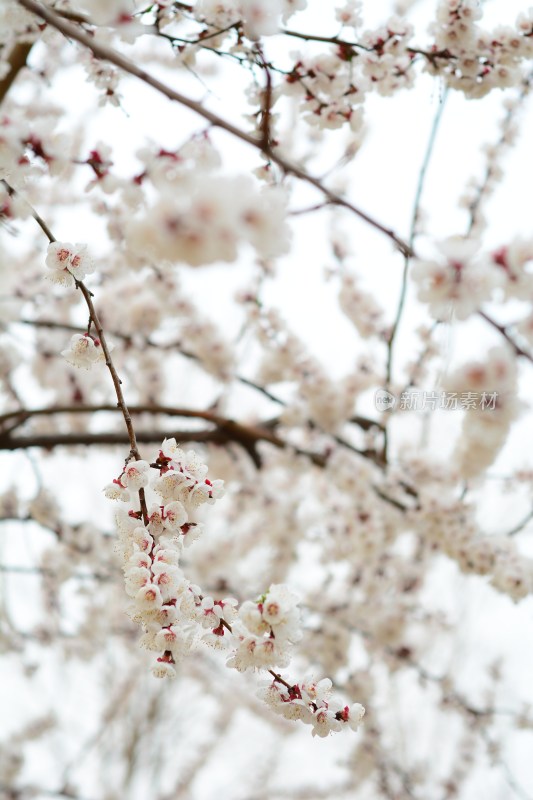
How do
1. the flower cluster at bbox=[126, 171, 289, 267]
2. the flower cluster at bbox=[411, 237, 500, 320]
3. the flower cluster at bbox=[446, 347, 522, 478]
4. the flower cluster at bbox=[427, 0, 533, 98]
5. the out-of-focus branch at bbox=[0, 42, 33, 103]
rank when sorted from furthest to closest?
the out-of-focus branch at bbox=[0, 42, 33, 103]
the flower cluster at bbox=[427, 0, 533, 98]
the flower cluster at bbox=[446, 347, 522, 478]
the flower cluster at bbox=[411, 237, 500, 320]
the flower cluster at bbox=[126, 171, 289, 267]

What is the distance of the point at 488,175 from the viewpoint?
2133mm

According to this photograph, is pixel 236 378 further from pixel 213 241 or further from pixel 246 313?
pixel 213 241

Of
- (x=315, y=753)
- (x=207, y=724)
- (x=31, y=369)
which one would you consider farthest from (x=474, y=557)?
(x=315, y=753)

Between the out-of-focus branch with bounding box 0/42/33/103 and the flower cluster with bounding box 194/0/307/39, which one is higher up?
the out-of-focus branch with bounding box 0/42/33/103

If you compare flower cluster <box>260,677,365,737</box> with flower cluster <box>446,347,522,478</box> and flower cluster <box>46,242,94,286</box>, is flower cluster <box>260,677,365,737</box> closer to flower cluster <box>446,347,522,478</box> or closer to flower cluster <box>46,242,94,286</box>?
flower cluster <box>446,347,522,478</box>

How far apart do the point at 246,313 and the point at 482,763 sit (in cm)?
347

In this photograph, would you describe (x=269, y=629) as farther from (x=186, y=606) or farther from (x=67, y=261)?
(x=67, y=261)

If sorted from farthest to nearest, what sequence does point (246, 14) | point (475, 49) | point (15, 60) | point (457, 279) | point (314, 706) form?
point (15, 60)
point (475, 49)
point (246, 14)
point (314, 706)
point (457, 279)

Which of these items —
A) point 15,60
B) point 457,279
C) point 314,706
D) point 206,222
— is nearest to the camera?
point 206,222

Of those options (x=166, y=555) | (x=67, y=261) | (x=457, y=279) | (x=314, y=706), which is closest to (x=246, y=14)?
(x=67, y=261)

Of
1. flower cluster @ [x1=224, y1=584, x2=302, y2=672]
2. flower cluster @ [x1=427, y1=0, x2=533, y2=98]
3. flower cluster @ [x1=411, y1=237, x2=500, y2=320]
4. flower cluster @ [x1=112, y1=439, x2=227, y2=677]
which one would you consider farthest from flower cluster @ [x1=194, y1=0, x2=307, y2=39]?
flower cluster @ [x1=224, y1=584, x2=302, y2=672]

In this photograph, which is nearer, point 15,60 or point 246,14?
point 246,14

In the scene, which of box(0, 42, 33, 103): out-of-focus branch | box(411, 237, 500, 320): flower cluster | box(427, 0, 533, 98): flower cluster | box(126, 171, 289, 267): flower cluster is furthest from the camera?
box(0, 42, 33, 103): out-of-focus branch

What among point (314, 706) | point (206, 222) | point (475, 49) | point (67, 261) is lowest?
point (314, 706)
